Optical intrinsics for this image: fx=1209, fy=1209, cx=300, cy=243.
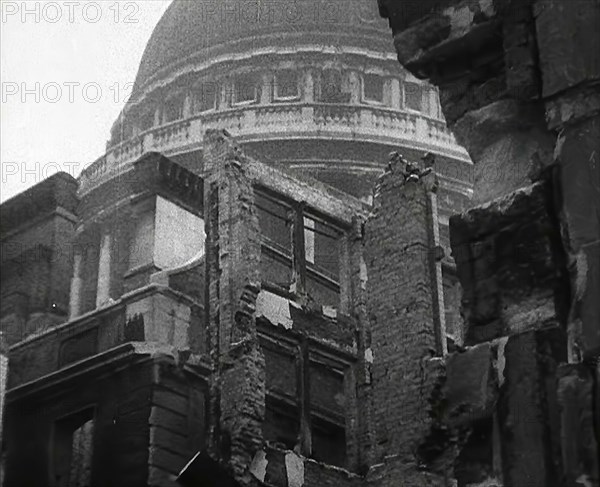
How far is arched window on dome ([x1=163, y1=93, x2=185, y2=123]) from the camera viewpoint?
35.4 metres

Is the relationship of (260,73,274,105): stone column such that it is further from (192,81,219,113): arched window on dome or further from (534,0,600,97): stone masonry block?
(534,0,600,97): stone masonry block

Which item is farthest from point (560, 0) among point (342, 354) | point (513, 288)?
point (342, 354)

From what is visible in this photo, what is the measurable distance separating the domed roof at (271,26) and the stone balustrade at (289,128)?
10.3ft

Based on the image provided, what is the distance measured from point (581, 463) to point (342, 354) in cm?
1439

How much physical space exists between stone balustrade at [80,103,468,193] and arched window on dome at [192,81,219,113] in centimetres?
109

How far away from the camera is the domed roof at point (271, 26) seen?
35281 mm

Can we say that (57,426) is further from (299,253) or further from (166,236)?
(299,253)

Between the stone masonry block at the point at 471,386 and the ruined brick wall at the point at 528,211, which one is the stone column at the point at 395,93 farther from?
the stone masonry block at the point at 471,386

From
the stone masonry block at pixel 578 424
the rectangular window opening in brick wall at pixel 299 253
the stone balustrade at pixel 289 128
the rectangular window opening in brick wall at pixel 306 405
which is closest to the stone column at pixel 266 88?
the stone balustrade at pixel 289 128

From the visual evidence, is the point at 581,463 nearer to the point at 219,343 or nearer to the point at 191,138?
the point at 219,343

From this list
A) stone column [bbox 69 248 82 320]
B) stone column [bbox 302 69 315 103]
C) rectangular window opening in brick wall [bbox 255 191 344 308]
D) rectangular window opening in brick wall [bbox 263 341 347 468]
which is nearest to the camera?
rectangular window opening in brick wall [bbox 263 341 347 468]

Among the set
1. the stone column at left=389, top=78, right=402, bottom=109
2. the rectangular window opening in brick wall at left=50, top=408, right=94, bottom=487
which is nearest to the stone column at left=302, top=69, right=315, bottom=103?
the stone column at left=389, top=78, right=402, bottom=109

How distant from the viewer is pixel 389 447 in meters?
16.0

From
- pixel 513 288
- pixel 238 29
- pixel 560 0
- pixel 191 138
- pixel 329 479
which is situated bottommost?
pixel 513 288
